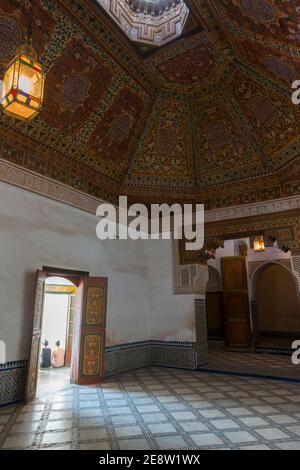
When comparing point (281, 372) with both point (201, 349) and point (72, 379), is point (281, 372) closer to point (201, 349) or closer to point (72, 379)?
point (201, 349)

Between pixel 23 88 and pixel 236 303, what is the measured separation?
612 centimetres

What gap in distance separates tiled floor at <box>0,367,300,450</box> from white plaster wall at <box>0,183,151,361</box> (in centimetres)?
77

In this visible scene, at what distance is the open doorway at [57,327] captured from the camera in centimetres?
524

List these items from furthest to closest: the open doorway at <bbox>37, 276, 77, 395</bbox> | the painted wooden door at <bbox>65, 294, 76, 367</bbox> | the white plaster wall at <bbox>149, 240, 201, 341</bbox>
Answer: the painted wooden door at <bbox>65, 294, 76, 367</bbox> < the open doorway at <bbox>37, 276, 77, 395</bbox> < the white plaster wall at <bbox>149, 240, 201, 341</bbox>

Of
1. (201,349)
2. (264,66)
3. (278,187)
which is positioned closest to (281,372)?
(201,349)

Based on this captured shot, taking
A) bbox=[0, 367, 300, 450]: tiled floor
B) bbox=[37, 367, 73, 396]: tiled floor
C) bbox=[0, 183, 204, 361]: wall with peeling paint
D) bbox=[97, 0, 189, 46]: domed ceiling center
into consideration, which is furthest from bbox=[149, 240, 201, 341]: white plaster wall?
bbox=[97, 0, 189, 46]: domed ceiling center

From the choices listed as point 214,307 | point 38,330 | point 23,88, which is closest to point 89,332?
point 38,330

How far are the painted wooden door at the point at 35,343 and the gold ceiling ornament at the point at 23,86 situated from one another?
1.92 metres

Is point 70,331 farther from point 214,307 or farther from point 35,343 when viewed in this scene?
point 214,307

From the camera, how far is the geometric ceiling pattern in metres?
3.29

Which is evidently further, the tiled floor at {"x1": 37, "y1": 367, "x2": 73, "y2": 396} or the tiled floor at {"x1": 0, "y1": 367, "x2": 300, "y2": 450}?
the tiled floor at {"x1": 37, "y1": 367, "x2": 73, "y2": 396}

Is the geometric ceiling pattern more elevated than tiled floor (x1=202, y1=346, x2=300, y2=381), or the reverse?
the geometric ceiling pattern

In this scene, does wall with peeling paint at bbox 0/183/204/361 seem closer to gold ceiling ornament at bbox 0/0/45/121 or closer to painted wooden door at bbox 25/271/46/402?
painted wooden door at bbox 25/271/46/402

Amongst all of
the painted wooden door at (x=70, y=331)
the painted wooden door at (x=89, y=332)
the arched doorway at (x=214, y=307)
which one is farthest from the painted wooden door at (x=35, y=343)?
the arched doorway at (x=214, y=307)
